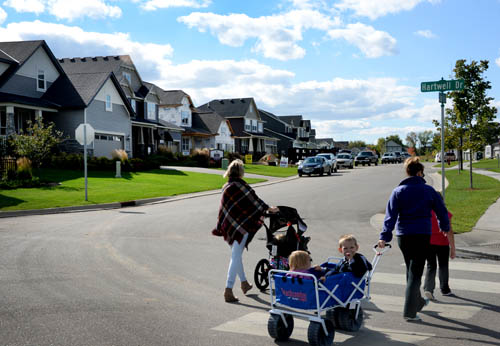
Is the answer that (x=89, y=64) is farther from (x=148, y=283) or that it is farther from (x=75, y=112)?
(x=148, y=283)

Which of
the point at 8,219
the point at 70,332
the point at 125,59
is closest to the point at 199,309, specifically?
the point at 70,332

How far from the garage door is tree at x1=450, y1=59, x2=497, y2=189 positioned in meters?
26.4

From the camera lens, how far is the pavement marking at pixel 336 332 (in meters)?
4.97

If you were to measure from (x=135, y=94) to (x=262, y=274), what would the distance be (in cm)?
4289

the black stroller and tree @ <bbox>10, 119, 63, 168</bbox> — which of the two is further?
tree @ <bbox>10, 119, 63, 168</bbox>

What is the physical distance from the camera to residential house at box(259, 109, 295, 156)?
3487 inches

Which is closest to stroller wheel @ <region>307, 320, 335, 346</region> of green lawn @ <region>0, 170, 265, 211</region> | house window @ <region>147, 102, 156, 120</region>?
green lawn @ <region>0, 170, 265, 211</region>

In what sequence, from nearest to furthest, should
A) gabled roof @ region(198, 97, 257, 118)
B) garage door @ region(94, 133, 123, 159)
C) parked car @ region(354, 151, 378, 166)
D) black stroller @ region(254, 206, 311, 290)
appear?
black stroller @ region(254, 206, 311, 290), garage door @ region(94, 133, 123, 159), parked car @ region(354, 151, 378, 166), gabled roof @ region(198, 97, 257, 118)

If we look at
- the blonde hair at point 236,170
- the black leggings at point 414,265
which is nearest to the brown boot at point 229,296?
the blonde hair at point 236,170

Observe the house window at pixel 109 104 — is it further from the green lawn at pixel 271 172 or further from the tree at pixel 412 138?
the tree at pixel 412 138

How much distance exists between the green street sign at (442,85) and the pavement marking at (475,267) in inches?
170

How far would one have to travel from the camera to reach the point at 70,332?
514 centimetres

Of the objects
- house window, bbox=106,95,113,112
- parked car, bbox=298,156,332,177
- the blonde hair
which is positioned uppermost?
house window, bbox=106,95,113,112

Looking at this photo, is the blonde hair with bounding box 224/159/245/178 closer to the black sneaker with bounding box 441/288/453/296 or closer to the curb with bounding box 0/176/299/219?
the black sneaker with bounding box 441/288/453/296
